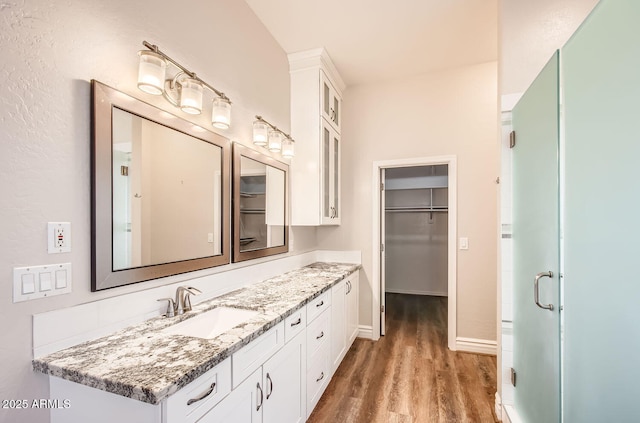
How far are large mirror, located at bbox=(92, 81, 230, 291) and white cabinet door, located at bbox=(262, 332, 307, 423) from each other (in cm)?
69

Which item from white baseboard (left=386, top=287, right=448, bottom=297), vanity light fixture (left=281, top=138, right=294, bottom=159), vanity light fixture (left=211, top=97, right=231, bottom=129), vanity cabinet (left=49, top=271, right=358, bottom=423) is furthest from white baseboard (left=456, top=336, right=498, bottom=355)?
vanity light fixture (left=211, top=97, right=231, bottom=129)

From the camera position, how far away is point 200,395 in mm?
969

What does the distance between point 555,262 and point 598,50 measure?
909 mm

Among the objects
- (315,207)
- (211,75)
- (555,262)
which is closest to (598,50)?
(555,262)

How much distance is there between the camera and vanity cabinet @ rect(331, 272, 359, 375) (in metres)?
2.45

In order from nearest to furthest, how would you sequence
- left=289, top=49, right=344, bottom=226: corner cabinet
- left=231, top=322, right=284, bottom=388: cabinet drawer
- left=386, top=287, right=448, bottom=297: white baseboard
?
left=231, top=322, right=284, bottom=388: cabinet drawer
left=289, top=49, right=344, bottom=226: corner cabinet
left=386, top=287, right=448, bottom=297: white baseboard

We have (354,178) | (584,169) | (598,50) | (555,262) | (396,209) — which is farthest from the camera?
(396,209)

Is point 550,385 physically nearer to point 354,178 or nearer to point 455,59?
point 354,178

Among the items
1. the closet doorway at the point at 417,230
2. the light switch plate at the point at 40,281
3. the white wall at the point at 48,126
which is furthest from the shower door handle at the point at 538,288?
the closet doorway at the point at 417,230

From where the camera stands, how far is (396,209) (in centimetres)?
527

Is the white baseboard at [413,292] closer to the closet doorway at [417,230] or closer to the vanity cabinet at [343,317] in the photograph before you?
the closet doorway at [417,230]

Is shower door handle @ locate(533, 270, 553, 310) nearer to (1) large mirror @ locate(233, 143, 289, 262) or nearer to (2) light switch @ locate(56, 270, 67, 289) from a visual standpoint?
(1) large mirror @ locate(233, 143, 289, 262)

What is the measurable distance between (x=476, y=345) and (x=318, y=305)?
6.55 feet

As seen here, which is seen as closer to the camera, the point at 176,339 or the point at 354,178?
the point at 176,339
